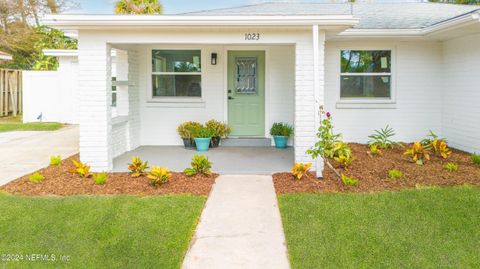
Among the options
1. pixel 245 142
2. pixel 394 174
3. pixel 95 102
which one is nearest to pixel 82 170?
pixel 95 102

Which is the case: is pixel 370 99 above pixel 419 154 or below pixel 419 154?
above

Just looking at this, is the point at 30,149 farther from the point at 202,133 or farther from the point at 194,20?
the point at 194,20

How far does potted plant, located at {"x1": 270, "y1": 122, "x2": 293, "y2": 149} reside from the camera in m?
9.51

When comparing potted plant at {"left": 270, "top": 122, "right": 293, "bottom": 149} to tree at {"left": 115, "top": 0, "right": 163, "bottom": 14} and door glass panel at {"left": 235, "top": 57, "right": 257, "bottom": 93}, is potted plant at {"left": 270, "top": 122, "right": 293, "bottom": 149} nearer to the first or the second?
door glass panel at {"left": 235, "top": 57, "right": 257, "bottom": 93}

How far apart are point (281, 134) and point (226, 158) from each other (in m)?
1.77

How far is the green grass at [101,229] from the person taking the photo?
390 centimetres

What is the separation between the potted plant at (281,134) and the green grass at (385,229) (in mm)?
3824

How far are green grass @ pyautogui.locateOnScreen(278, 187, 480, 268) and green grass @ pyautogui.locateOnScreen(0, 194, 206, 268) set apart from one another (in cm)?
118

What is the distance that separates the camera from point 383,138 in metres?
9.44

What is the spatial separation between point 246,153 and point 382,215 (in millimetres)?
4238

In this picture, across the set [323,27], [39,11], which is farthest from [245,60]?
[39,11]

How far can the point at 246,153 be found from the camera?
8859 mm

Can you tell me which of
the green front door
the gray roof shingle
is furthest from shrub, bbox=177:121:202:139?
the gray roof shingle

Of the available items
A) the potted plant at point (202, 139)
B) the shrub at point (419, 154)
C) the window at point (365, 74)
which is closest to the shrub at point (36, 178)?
the potted plant at point (202, 139)
